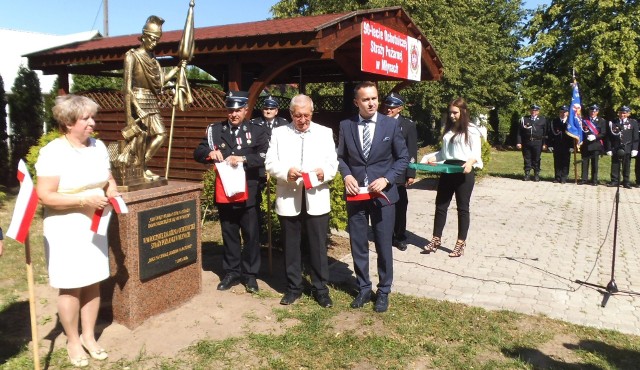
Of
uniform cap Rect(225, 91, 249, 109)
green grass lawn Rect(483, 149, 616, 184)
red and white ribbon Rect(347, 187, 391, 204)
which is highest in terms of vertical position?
uniform cap Rect(225, 91, 249, 109)

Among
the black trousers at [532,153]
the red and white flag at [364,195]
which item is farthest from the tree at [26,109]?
the black trousers at [532,153]

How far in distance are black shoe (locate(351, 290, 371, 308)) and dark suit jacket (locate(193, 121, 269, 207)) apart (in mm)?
1376

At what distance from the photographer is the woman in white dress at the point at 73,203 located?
3414mm

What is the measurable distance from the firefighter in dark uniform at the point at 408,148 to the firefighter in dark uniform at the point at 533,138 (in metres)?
8.40

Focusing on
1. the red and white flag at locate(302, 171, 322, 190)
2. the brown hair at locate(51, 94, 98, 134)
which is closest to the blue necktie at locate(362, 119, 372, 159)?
the red and white flag at locate(302, 171, 322, 190)

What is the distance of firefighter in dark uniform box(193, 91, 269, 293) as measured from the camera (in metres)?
5.05

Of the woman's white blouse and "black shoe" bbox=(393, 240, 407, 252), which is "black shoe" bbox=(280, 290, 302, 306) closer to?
"black shoe" bbox=(393, 240, 407, 252)

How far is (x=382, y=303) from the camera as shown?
188 inches

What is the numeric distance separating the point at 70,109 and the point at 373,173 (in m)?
2.55

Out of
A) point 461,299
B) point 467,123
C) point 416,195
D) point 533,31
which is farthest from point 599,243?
point 533,31

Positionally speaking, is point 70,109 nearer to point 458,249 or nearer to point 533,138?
point 458,249

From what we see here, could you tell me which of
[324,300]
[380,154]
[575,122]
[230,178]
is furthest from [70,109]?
[575,122]

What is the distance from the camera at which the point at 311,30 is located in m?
7.67

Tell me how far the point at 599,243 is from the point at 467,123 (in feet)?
9.91
